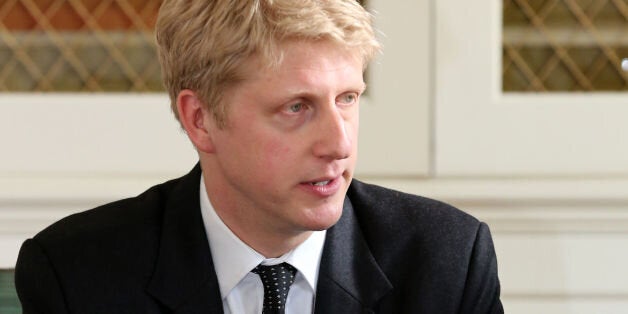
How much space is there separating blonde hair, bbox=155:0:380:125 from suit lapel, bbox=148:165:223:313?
21 cm

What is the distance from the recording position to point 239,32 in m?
1.36

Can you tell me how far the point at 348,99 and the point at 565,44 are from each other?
78 centimetres

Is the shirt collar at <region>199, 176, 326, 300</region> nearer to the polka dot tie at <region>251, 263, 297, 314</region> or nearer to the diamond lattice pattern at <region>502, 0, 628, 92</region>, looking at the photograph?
the polka dot tie at <region>251, 263, 297, 314</region>

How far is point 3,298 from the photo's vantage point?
1.87m

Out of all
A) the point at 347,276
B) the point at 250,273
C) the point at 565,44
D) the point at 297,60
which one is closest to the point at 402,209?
the point at 347,276

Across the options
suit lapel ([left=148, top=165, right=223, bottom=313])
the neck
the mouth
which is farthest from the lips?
suit lapel ([left=148, top=165, right=223, bottom=313])

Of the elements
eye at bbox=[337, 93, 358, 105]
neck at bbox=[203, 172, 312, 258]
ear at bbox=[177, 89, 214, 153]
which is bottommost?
neck at bbox=[203, 172, 312, 258]

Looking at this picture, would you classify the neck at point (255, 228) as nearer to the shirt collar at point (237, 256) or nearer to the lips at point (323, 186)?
the shirt collar at point (237, 256)

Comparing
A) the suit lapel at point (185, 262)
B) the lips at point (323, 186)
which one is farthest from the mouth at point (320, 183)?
the suit lapel at point (185, 262)

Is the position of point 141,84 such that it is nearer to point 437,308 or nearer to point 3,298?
point 3,298

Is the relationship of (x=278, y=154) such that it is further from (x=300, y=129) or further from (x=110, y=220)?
(x=110, y=220)

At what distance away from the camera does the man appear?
1.35 meters

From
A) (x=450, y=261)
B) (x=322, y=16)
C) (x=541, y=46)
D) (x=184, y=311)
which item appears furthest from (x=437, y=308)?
(x=541, y=46)

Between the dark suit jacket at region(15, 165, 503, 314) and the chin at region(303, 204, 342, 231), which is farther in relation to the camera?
the dark suit jacket at region(15, 165, 503, 314)
